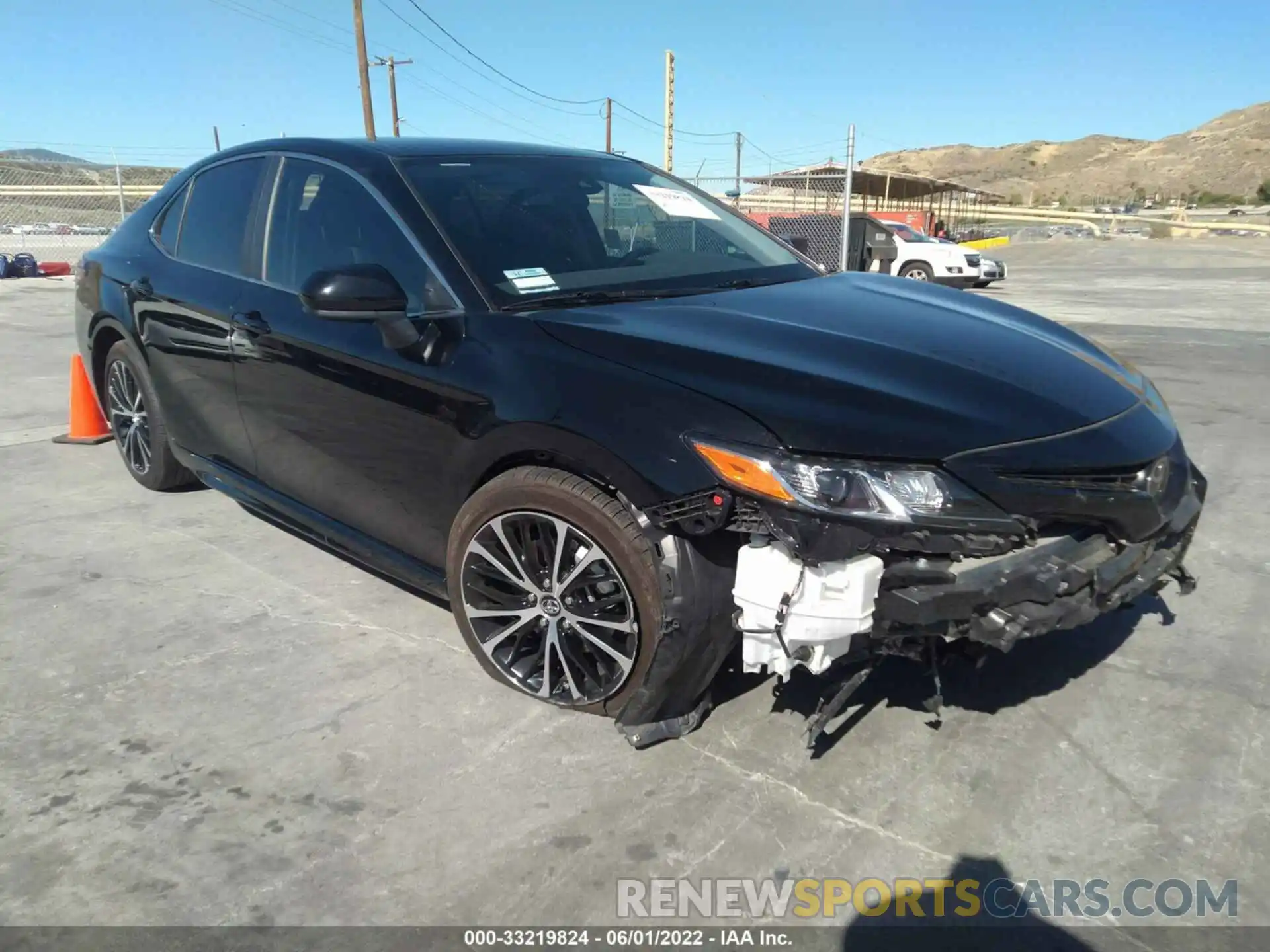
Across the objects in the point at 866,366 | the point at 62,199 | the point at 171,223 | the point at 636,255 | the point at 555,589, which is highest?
the point at 62,199

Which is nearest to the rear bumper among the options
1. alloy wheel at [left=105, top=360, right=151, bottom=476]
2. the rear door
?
the rear door

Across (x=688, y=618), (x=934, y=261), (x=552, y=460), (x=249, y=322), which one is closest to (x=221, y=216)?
(x=249, y=322)

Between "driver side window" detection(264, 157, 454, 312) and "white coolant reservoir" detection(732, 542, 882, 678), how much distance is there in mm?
1272

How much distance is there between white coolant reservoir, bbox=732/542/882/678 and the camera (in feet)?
7.02

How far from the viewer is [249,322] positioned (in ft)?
11.4

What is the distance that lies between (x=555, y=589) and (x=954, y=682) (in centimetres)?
133

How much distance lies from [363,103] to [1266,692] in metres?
27.2

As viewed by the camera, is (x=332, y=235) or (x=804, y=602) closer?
(x=804, y=602)

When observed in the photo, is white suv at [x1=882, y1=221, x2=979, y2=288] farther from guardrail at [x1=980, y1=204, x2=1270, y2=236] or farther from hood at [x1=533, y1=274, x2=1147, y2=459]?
guardrail at [x1=980, y1=204, x2=1270, y2=236]

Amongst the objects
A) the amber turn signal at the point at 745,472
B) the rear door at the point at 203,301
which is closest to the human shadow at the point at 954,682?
the amber turn signal at the point at 745,472

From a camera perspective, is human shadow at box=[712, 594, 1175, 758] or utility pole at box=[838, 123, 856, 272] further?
utility pole at box=[838, 123, 856, 272]

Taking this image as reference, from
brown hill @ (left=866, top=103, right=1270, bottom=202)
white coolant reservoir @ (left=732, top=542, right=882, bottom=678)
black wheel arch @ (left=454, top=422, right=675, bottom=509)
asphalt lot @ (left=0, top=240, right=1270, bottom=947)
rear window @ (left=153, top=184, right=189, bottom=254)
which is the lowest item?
asphalt lot @ (left=0, top=240, right=1270, bottom=947)

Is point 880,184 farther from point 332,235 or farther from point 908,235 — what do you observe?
point 332,235

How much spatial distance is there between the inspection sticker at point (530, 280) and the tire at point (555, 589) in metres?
0.60
